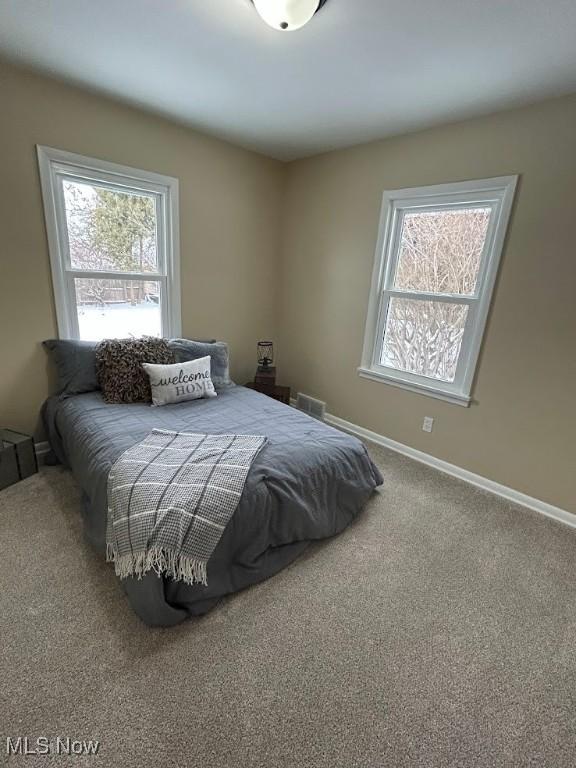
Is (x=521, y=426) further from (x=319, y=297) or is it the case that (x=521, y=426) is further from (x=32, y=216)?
(x=32, y=216)

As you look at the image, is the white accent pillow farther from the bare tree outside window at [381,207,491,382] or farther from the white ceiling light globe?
the white ceiling light globe

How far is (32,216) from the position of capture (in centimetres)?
230

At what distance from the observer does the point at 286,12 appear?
4.60 ft

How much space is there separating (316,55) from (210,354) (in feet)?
6.57

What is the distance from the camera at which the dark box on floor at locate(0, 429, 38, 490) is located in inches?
87.0

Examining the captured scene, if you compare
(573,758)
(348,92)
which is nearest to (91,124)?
(348,92)

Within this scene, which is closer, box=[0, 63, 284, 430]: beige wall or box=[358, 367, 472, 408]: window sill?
box=[0, 63, 284, 430]: beige wall

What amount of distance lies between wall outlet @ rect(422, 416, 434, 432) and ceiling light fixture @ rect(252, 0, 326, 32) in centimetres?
247

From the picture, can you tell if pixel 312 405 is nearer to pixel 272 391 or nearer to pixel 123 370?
pixel 272 391

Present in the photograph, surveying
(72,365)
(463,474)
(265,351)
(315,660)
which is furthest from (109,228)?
(463,474)

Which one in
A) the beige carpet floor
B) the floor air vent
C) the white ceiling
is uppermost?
the white ceiling

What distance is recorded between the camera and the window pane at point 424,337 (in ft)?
8.77

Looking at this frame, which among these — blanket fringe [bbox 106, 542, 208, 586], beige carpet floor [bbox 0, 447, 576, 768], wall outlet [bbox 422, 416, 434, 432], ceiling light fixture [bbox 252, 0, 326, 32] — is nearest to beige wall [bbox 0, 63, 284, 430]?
beige carpet floor [bbox 0, 447, 576, 768]

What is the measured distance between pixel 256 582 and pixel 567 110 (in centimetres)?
300
